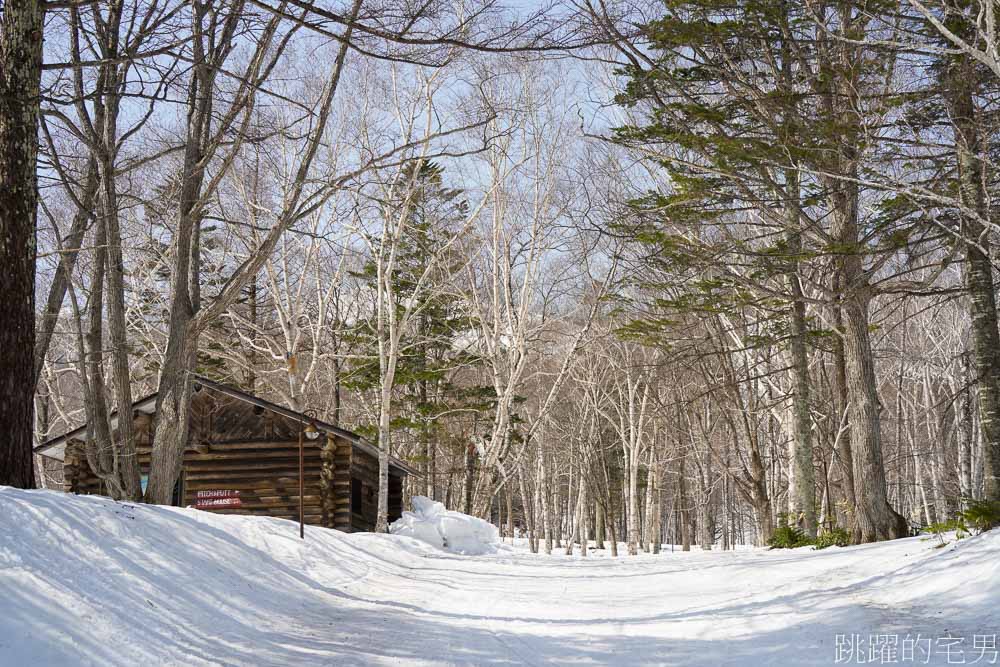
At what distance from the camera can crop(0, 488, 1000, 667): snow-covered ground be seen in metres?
5.14

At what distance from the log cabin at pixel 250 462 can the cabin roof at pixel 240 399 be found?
0.10 meters

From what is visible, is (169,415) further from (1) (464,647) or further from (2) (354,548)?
(1) (464,647)

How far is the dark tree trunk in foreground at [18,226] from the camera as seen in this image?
670cm

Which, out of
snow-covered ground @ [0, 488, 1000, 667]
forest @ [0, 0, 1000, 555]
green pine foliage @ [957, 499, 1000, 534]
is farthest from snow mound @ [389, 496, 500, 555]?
green pine foliage @ [957, 499, 1000, 534]

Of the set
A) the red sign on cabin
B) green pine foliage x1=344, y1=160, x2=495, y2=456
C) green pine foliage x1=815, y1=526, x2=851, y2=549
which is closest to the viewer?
green pine foliage x1=815, y1=526, x2=851, y2=549

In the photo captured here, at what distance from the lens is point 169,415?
997 cm

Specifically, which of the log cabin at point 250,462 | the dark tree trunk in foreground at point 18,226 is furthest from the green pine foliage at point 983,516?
the log cabin at point 250,462

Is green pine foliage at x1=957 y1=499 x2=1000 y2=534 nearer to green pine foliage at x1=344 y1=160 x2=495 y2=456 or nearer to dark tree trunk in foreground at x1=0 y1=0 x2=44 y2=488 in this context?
dark tree trunk in foreground at x1=0 y1=0 x2=44 y2=488

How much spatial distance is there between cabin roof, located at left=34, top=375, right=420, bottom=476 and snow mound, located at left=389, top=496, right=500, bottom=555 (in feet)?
5.72

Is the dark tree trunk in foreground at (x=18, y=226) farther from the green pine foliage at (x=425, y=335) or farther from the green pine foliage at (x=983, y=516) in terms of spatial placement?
the green pine foliage at (x=425, y=335)

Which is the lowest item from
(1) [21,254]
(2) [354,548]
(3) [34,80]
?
(2) [354,548]

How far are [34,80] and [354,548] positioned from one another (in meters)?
9.05

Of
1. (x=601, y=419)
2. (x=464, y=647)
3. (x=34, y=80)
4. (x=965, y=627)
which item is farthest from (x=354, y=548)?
(x=601, y=419)

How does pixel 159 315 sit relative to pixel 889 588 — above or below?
above
